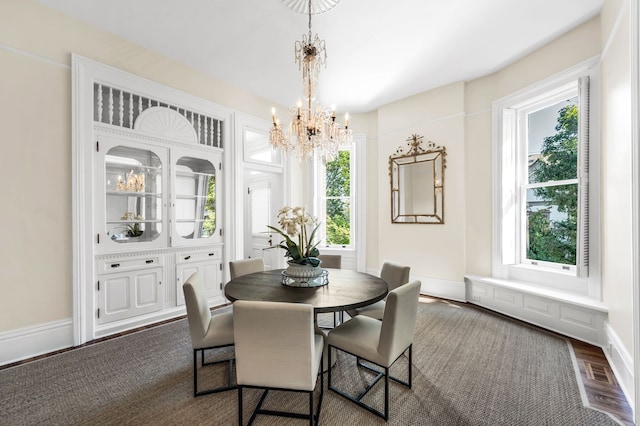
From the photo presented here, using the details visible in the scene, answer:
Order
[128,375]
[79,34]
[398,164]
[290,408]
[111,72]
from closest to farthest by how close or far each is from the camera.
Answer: [290,408]
[128,375]
[79,34]
[111,72]
[398,164]

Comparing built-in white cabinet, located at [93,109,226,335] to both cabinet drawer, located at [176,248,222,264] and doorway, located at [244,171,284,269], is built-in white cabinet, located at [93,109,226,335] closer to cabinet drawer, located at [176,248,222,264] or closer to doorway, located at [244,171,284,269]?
cabinet drawer, located at [176,248,222,264]

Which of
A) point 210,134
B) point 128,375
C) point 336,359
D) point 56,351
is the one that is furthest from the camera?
point 210,134

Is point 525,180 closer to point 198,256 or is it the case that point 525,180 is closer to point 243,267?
point 243,267

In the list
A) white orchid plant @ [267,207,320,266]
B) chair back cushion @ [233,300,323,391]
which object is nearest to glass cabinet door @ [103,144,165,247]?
white orchid plant @ [267,207,320,266]

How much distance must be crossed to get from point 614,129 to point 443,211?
2.13 m

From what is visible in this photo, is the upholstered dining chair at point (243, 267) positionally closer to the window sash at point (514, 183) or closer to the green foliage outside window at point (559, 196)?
the window sash at point (514, 183)

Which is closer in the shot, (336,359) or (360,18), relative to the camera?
(336,359)

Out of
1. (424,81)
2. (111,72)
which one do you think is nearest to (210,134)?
(111,72)

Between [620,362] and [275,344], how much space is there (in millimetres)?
2634

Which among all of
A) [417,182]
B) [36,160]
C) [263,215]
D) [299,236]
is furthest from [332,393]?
[263,215]

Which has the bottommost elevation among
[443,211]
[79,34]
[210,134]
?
[443,211]

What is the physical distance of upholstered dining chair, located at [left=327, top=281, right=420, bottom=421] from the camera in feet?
5.65

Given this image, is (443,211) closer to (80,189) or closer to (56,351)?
(80,189)

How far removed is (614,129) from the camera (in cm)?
231
